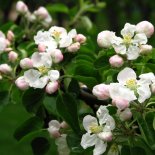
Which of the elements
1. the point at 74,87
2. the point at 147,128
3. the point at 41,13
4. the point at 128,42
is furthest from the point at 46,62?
the point at 41,13

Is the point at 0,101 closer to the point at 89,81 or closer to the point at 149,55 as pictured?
the point at 89,81

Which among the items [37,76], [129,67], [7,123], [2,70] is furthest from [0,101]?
[7,123]

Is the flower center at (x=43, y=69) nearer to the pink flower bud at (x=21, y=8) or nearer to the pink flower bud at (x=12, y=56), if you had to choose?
the pink flower bud at (x=12, y=56)

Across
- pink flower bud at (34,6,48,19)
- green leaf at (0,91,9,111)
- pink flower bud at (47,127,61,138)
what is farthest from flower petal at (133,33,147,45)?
pink flower bud at (34,6,48,19)

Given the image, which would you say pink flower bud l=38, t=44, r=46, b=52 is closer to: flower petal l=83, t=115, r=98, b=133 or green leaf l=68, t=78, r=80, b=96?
green leaf l=68, t=78, r=80, b=96

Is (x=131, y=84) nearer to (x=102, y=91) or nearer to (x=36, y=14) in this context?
(x=102, y=91)

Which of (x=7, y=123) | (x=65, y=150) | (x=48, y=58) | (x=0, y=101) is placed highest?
(x=48, y=58)
